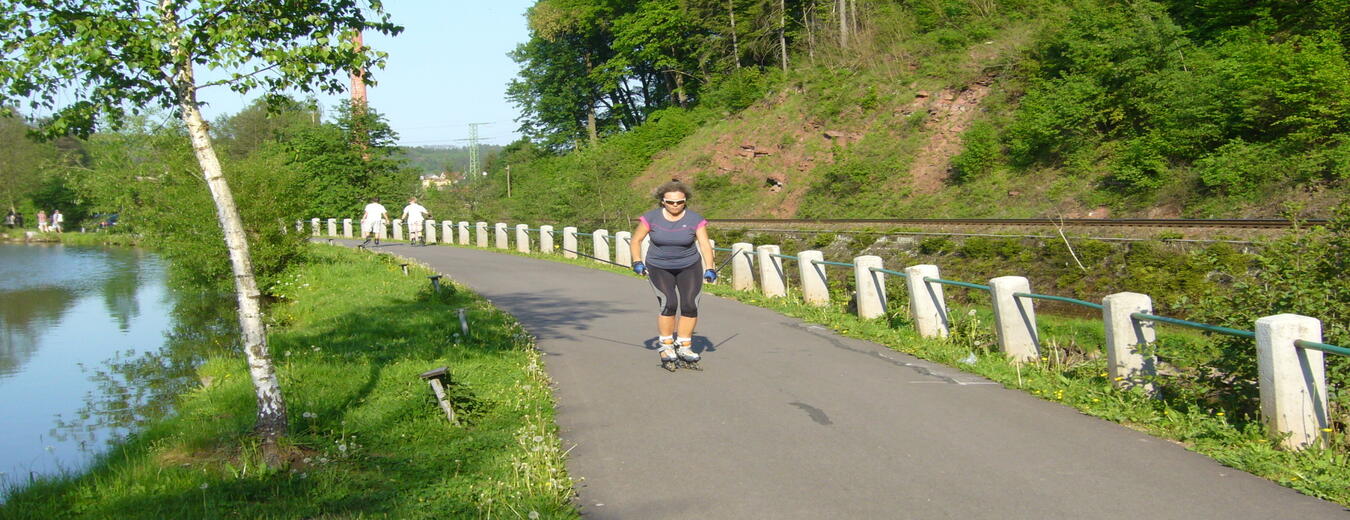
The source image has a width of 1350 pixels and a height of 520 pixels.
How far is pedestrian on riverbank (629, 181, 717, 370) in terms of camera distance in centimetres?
918

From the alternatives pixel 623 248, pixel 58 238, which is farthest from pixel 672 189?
pixel 58 238

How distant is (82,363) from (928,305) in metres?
11.5

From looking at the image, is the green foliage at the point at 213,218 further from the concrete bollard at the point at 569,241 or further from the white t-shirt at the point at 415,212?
the white t-shirt at the point at 415,212

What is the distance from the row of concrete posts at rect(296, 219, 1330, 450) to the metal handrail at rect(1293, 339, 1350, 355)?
0.16 feet

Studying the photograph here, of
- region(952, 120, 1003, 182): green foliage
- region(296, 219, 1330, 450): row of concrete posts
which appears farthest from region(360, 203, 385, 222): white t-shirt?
region(952, 120, 1003, 182): green foliage

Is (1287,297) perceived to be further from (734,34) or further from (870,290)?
(734,34)

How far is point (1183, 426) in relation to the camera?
6.85m

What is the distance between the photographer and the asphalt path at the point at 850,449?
5359 mm

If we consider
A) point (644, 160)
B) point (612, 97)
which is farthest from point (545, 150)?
point (644, 160)

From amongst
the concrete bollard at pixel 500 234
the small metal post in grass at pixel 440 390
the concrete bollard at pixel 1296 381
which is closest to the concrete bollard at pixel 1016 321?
the concrete bollard at pixel 1296 381

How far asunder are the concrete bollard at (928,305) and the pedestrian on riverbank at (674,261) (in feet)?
9.79

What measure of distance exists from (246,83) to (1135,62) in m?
25.6

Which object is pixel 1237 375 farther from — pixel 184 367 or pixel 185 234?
pixel 185 234

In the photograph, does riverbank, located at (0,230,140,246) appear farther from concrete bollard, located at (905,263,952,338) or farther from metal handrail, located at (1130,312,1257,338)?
metal handrail, located at (1130,312,1257,338)
